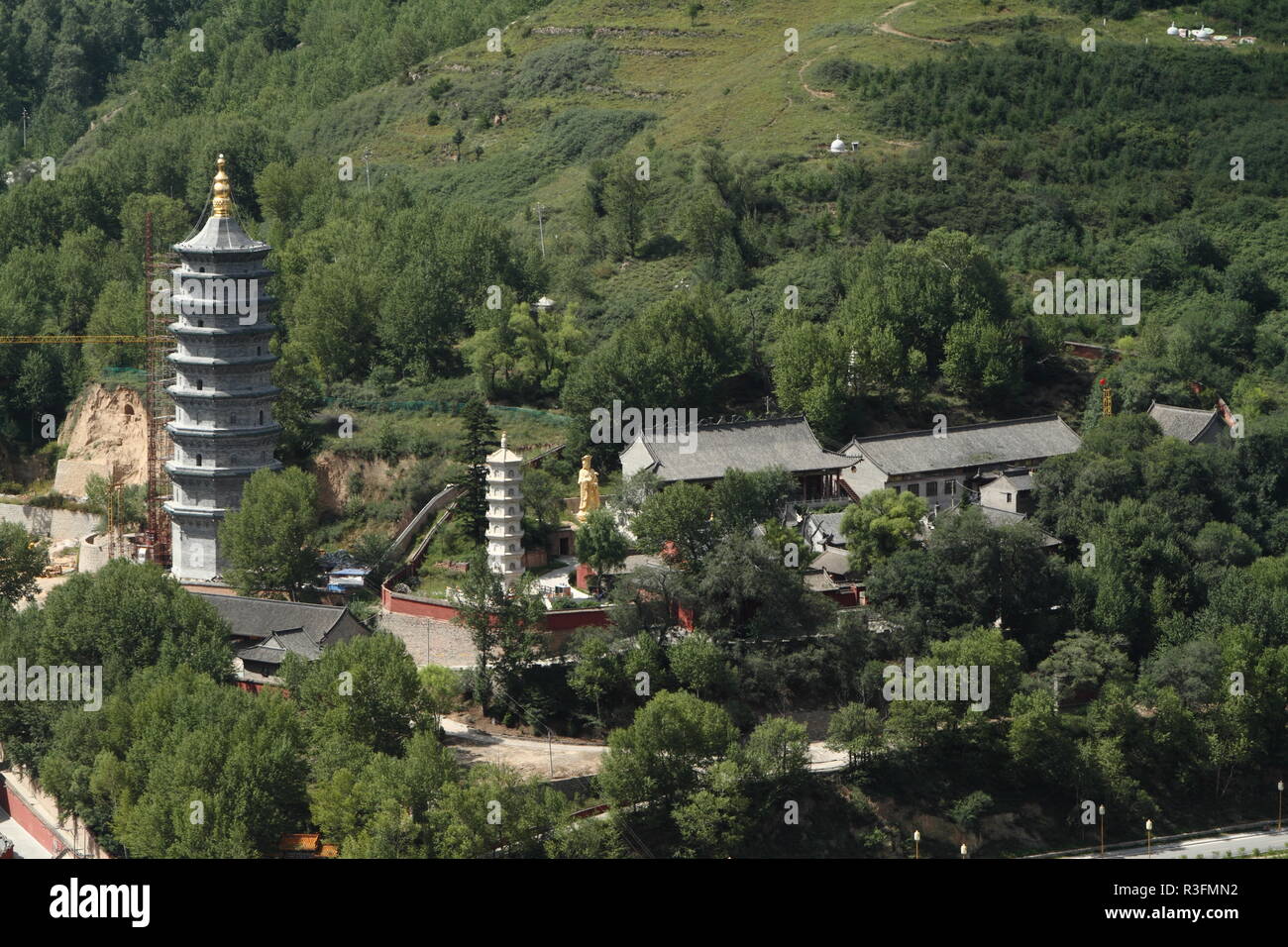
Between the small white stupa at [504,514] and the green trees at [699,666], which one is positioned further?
the small white stupa at [504,514]

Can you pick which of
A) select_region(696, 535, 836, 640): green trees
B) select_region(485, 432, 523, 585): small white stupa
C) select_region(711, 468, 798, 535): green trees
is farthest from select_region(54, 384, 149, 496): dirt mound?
select_region(696, 535, 836, 640): green trees

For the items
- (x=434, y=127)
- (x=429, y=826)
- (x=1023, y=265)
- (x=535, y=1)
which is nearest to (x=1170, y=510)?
(x=1023, y=265)

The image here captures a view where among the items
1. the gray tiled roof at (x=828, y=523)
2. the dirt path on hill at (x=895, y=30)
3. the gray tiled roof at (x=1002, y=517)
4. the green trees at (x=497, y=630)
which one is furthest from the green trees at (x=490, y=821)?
the dirt path on hill at (x=895, y=30)

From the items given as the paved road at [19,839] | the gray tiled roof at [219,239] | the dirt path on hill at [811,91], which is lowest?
the paved road at [19,839]

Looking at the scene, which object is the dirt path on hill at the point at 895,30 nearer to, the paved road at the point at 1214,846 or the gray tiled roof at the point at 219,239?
the gray tiled roof at the point at 219,239

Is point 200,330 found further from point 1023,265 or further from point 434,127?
point 434,127
